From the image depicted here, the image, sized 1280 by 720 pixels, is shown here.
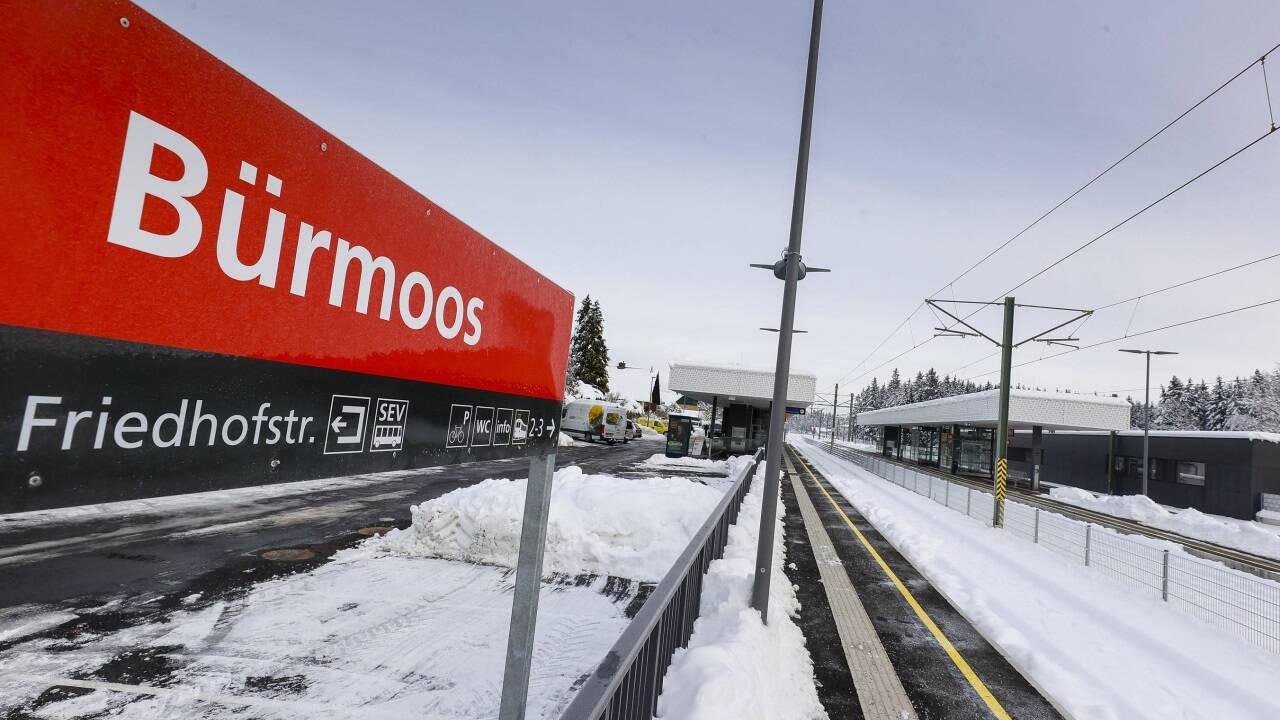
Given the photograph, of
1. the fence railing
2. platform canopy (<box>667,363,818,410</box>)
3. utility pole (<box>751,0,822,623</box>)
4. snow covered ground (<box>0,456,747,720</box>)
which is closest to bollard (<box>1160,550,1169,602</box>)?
utility pole (<box>751,0,822,623</box>)

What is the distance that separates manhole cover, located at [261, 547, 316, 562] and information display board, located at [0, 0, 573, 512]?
29.1 ft

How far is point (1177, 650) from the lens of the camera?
24.5 ft

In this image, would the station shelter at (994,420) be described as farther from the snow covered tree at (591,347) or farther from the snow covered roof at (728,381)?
the snow covered tree at (591,347)

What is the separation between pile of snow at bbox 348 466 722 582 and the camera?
31.6ft

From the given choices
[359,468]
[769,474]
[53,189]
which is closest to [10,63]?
[53,189]

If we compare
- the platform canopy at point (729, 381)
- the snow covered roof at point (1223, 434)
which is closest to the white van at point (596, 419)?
the platform canopy at point (729, 381)

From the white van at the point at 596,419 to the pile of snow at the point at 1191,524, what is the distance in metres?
28.4

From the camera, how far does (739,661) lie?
4.97 meters

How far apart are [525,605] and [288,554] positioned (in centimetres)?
874

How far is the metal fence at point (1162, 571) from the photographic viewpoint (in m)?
8.41

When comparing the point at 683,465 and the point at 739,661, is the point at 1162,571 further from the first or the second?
the point at 683,465

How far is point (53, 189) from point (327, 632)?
6795mm

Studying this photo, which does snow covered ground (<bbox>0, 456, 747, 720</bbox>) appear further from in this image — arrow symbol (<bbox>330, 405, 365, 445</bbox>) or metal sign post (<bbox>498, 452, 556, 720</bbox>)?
arrow symbol (<bbox>330, 405, 365, 445</bbox>)

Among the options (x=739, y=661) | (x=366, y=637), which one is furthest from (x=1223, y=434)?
(x=366, y=637)
